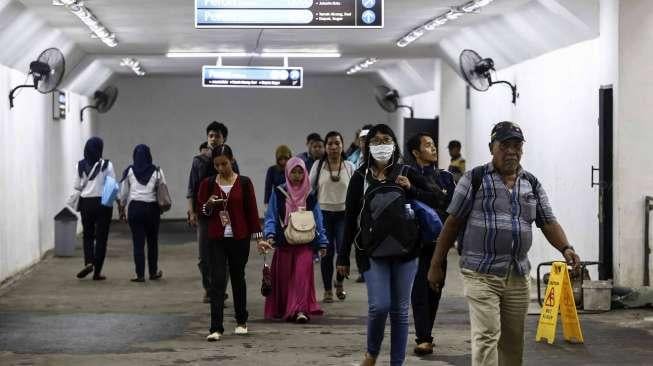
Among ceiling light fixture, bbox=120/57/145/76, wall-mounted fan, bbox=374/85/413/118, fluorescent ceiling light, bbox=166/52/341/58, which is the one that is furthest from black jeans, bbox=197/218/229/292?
wall-mounted fan, bbox=374/85/413/118

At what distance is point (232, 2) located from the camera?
39.6 ft

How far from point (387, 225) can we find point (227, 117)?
22.6 m

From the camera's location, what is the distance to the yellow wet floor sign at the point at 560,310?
996 centimetres

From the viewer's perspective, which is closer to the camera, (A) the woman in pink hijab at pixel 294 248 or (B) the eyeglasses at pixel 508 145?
(B) the eyeglasses at pixel 508 145

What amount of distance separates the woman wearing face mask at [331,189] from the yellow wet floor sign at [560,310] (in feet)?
9.55

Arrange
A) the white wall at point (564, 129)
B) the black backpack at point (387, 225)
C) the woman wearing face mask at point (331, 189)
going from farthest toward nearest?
the white wall at point (564, 129), the woman wearing face mask at point (331, 189), the black backpack at point (387, 225)

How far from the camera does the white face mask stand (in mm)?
7898

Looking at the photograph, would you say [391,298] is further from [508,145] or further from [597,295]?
[597,295]

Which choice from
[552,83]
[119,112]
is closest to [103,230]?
[552,83]

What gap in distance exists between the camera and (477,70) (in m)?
16.8

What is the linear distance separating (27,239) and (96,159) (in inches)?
78.3

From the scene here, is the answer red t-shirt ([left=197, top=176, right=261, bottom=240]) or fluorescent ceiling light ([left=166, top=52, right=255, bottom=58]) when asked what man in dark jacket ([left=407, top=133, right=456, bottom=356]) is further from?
fluorescent ceiling light ([left=166, top=52, right=255, bottom=58])

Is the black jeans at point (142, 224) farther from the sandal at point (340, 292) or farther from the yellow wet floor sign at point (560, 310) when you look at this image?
the yellow wet floor sign at point (560, 310)

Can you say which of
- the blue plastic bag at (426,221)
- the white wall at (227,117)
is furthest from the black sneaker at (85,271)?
the white wall at (227,117)
